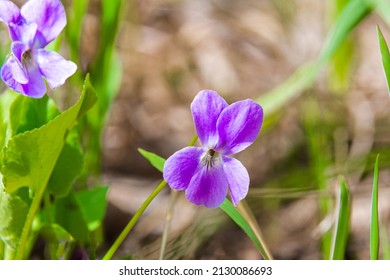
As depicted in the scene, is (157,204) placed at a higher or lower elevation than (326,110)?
lower

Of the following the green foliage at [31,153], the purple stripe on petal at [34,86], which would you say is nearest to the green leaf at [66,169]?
the green foliage at [31,153]

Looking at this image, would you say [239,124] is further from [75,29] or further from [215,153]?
[75,29]

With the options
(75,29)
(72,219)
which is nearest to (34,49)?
(72,219)

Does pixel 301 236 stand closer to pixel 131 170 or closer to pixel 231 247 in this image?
pixel 231 247

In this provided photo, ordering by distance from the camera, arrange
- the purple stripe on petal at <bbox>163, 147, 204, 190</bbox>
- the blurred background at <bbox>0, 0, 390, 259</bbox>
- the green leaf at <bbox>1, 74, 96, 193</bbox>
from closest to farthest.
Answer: the purple stripe on petal at <bbox>163, 147, 204, 190</bbox> < the green leaf at <bbox>1, 74, 96, 193</bbox> < the blurred background at <bbox>0, 0, 390, 259</bbox>

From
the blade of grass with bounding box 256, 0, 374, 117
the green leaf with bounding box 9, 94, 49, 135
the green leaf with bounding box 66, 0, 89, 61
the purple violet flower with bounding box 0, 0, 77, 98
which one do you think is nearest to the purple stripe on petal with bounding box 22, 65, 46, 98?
the purple violet flower with bounding box 0, 0, 77, 98

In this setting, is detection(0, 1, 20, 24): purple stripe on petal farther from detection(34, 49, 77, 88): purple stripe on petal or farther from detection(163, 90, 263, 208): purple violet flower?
detection(163, 90, 263, 208): purple violet flower
